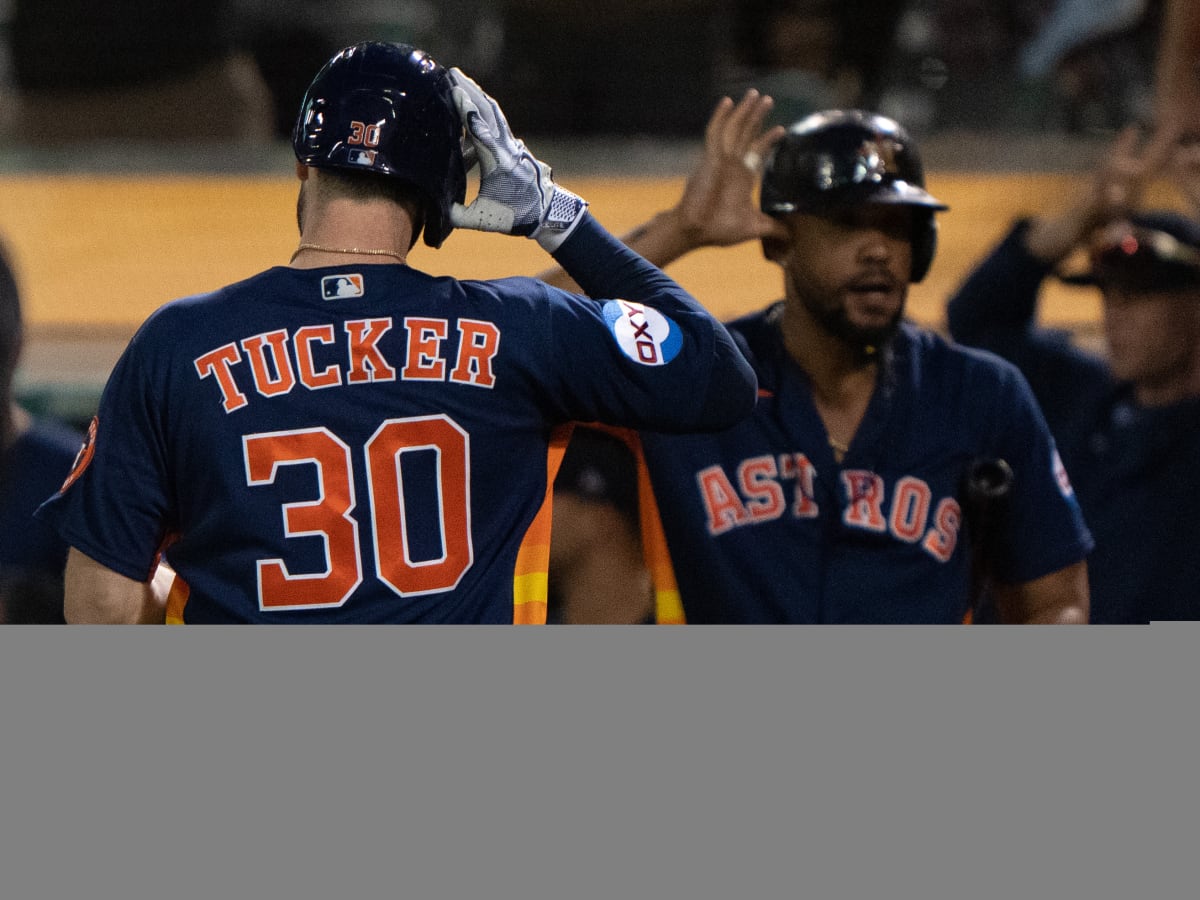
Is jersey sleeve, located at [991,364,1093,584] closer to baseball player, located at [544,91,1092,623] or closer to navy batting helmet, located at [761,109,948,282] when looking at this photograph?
baseball player, located at [544,91,1092,623]

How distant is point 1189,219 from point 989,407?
1.21 metres

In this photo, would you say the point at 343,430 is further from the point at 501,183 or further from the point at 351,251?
the point at 501,183

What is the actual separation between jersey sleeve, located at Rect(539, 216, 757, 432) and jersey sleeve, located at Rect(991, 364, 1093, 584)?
753 millimetres

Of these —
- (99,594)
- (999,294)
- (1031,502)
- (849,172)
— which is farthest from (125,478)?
(999,294)

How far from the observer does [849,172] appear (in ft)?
7.95

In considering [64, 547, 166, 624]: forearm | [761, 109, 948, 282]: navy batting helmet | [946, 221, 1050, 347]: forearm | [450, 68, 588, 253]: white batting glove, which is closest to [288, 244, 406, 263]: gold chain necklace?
[450, 68, 588, 253]: white batting glove

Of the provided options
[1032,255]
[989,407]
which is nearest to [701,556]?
[989,407]

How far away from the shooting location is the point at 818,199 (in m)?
2.44

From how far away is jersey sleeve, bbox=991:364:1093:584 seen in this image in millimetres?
2381

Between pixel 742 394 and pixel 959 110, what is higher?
pixel 959 110

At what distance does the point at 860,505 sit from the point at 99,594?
1199 millimetres

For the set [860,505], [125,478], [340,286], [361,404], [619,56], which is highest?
[619,56]

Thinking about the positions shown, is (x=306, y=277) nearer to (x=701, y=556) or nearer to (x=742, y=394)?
(x=742, y=394)

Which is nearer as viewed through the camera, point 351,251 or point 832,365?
point 351,251
